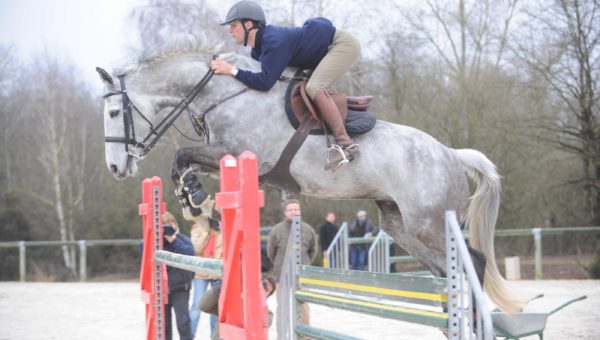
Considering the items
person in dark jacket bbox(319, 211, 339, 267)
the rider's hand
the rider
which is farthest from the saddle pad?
person in dark jacket bbox(319, 211, 339, 267)

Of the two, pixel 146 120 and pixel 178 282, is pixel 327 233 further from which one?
pixel 146 120

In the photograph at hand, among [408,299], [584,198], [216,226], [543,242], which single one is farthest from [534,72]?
[408,299]

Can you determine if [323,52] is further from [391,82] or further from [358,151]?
[391,82]

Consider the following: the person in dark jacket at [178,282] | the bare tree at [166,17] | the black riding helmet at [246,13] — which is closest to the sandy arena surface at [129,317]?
the person in dark jacket at [178,282]

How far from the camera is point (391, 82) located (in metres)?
20.8

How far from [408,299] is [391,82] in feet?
59.1

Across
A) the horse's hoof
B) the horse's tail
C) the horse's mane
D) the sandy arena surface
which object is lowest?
the sandy arena surface

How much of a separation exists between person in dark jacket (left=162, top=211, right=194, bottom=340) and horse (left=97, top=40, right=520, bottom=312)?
148 centimetres

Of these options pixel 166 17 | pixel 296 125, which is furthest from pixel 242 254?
pixel 166 17

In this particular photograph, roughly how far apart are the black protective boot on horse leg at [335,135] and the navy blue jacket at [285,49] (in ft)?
1.07

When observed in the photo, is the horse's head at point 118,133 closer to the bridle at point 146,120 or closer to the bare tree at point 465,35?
the bridle at point 146,120

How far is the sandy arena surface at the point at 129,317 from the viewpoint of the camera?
25.6 feet

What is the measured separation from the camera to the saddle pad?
174 inches

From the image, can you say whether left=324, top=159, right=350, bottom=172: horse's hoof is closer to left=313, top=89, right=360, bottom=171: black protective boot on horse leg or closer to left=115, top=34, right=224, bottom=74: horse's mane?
left=313, top=89, right=360, bottom=171: black protective boot on horse leg
